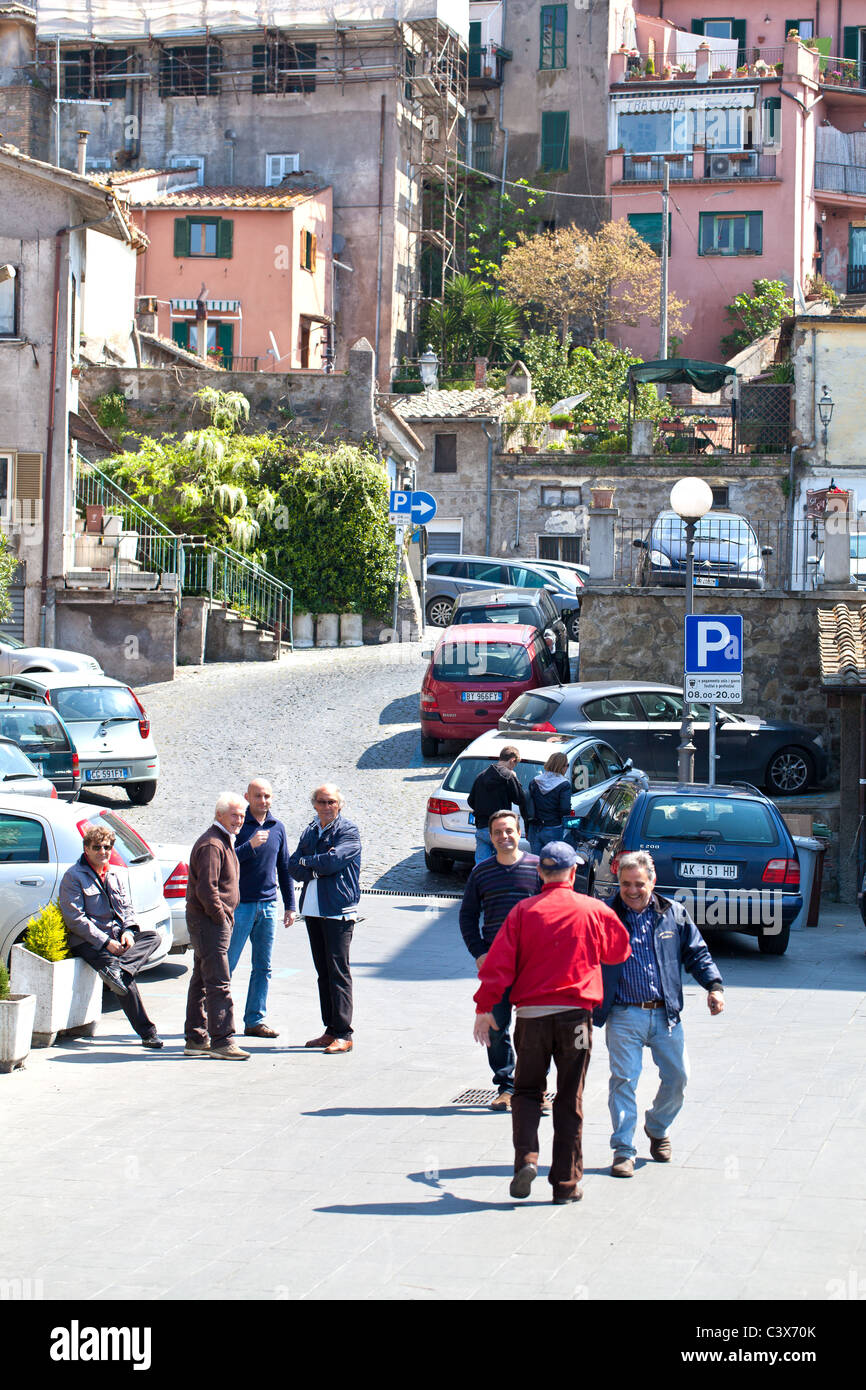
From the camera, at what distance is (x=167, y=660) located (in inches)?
1117

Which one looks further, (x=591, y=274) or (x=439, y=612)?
(x=591, y=274)

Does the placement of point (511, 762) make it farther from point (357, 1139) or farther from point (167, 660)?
point (167, 660)

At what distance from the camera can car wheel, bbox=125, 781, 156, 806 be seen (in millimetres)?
20016

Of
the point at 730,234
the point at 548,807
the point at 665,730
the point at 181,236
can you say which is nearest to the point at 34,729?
the point at 665,730

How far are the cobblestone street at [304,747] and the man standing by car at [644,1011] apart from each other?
878 centimetres

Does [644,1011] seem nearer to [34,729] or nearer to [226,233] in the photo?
[34,729]

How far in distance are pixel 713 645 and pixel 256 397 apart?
21.6 m

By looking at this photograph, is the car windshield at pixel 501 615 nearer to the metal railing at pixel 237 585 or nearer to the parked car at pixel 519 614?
the parked car at pixel 519 614

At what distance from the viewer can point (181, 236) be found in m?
46.3

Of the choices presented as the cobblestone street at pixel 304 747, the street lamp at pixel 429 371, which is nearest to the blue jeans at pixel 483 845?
the cobblestone street at pixel 304 747

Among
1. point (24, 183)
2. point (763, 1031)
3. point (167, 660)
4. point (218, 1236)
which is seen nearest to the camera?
point (218, 1236)

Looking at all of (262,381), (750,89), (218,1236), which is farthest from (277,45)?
(218,1236)

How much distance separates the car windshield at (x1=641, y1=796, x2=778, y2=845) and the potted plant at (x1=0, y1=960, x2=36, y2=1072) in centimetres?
594

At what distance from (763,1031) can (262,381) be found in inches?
1057
